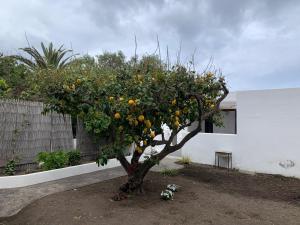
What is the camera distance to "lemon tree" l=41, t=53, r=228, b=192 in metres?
5.24

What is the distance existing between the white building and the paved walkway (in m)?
2.93

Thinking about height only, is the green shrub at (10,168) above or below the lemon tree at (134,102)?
below

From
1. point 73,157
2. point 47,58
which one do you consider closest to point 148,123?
point 73,157

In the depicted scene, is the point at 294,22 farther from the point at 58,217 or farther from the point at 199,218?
the point at 58,217

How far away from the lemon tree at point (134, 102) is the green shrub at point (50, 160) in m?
2.10

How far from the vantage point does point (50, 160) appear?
26.4 feet

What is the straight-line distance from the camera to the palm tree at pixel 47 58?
1581 centimetres

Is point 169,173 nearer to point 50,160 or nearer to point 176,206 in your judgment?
point 176,206

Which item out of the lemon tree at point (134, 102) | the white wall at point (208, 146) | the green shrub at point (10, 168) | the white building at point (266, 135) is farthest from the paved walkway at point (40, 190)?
the white building at point (266, 135)

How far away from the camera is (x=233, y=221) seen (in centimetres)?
494

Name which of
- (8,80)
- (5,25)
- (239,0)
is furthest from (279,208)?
(8,80)

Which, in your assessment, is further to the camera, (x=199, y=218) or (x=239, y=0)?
(x=239, y=0)

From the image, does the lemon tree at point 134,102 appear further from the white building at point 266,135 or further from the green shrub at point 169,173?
the white building at point 266,135

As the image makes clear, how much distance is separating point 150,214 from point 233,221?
4.66ft
